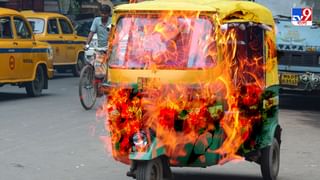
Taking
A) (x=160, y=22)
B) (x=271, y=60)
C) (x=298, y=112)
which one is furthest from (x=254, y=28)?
(x=298, y=112)

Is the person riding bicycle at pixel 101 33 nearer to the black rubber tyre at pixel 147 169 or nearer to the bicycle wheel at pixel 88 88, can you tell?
the bicycle wheel at pixel 88 88

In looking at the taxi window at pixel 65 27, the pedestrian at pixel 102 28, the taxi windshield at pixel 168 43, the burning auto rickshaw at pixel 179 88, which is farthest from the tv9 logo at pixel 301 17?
the taxi window at pixel 65 27

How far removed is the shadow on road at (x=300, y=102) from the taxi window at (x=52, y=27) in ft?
24.1

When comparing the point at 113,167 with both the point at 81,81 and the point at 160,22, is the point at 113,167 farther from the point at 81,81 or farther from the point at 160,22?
the point at 81,81

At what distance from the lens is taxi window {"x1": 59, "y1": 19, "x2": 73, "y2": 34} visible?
2211 cm

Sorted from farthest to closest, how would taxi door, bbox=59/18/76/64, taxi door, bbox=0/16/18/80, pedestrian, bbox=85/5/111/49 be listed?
1. taxi door, bbox=59/18/76/64
2. taxi door, bbox=0/16/18/80
3. pedestrian, bbox=85/5/111/49

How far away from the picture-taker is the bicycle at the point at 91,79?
44.4 ft

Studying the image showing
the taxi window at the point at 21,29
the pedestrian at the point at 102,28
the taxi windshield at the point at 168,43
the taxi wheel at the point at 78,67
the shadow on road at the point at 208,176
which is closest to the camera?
the taxi windshield at the point at 168,43

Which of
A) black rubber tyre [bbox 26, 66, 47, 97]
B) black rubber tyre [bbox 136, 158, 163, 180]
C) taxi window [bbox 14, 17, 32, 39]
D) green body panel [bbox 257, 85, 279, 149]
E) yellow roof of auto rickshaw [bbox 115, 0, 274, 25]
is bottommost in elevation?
black rubber tyre [bbox 26, 66, 47, 97]

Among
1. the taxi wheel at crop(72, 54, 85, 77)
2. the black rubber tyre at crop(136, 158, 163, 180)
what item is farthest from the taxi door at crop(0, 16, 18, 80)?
the black rubber tyre at crop(136, 158, 163, 180)

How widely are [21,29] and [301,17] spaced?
18.8ft

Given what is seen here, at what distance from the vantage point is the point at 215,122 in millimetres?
6836

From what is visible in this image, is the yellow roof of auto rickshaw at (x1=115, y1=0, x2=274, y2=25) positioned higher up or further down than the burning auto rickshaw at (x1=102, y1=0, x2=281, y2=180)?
higher up

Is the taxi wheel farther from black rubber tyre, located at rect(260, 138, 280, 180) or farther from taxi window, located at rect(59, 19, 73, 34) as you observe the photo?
black rubber tyre, located at rect(260, 138, 280, 180)
